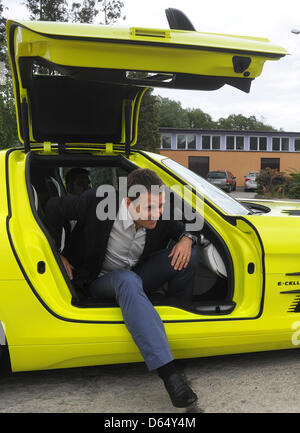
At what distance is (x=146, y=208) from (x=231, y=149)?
1448 inches

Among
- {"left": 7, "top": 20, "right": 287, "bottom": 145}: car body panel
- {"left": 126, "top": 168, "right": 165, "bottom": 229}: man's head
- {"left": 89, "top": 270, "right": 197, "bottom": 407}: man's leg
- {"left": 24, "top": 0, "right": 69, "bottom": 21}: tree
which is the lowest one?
{"left": 89, "top": 270, "right": 197, "bottom": 407}: man's leg

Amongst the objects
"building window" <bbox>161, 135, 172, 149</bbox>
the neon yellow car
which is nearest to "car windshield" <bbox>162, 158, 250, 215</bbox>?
the neon yellow car

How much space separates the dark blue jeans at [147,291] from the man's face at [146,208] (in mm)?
306

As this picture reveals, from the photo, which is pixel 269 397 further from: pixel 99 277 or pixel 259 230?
pixel 99 277

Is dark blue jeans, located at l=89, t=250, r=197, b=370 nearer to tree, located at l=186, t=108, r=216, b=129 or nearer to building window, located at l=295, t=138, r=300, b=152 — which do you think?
building window, located at l=295, t=138, r=300, b=152

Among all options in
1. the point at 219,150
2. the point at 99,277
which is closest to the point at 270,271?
the point at 99,277

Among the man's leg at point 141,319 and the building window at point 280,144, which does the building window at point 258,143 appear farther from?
the man's leg at point 141,319

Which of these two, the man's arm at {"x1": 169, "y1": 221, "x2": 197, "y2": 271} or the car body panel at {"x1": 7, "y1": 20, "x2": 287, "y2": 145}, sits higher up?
the car body panel at {"x1": 7, "y1": 20, "x2": 287, "y2": 145}

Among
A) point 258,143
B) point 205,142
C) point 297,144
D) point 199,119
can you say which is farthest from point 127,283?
point 199,119

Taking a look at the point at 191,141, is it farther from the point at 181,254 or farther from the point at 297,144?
the point at 181,254

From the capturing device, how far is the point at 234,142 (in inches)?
1510

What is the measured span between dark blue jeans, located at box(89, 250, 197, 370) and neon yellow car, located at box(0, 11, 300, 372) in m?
0.10

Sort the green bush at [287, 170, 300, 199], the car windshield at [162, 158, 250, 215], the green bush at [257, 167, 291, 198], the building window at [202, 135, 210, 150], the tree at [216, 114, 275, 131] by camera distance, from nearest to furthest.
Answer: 1. the car windshield at [162, 158, 250, 215]
2. the green bush at [287, 170, 300, 199]
3. the green bush at [257, 167, 291, 198]
4. the building window at [202, 135, 210, 150]
5. the tree at [216, 114, 275, 131]

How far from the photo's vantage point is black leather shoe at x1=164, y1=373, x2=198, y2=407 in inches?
87.4
